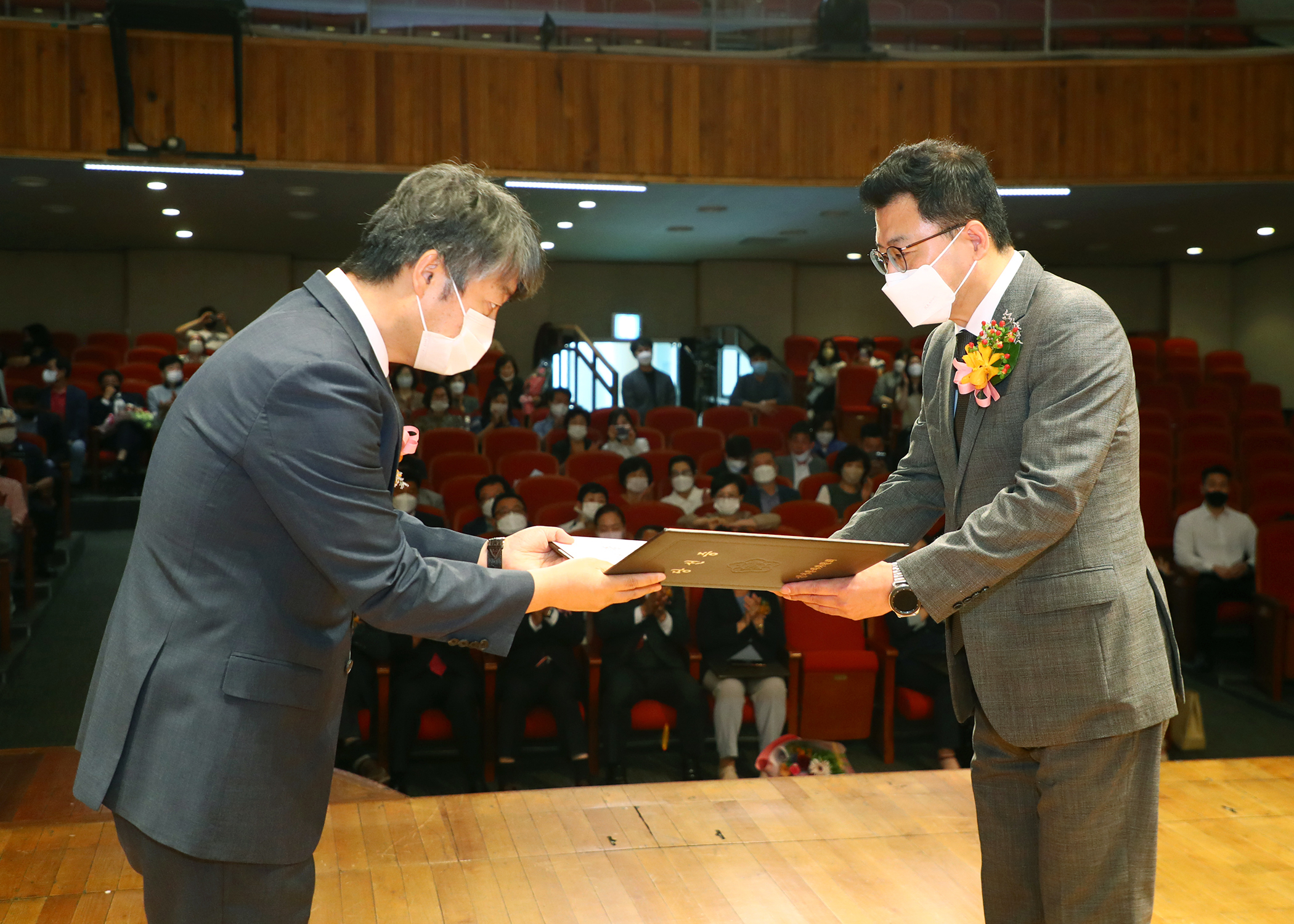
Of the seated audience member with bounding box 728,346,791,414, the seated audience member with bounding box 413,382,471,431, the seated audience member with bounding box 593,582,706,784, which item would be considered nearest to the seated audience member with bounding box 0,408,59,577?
the seated audience member with bounding box 413,382,471,431

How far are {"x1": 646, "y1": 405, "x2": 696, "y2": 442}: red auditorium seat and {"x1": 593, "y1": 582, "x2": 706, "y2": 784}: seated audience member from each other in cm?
442

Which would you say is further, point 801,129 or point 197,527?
point 801,129

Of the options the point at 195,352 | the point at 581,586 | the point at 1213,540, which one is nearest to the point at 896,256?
the point at 581,586

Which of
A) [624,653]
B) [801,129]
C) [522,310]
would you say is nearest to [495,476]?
[624,653]

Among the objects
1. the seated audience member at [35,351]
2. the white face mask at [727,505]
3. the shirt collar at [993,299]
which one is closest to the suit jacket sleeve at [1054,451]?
the shirt collar at [993,299]

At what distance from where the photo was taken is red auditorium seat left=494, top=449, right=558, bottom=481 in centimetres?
728

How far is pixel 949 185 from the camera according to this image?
1.85 m

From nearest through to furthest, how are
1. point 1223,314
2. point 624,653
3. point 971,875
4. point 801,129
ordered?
point 971,875
point 624,653
point 801,129
point 1223,314

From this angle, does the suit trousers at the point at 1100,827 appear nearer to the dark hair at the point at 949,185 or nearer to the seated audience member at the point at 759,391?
the dark hair at the point at 949,185

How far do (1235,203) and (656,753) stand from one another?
7.77m

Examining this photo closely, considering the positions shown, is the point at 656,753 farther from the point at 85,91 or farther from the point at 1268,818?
the point at 85,91

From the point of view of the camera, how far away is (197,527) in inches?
53.8

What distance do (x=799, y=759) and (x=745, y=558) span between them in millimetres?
2913

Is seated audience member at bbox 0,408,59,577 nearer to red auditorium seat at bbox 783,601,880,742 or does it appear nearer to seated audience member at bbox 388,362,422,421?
seated audience member at bbox 388,362,422,421
